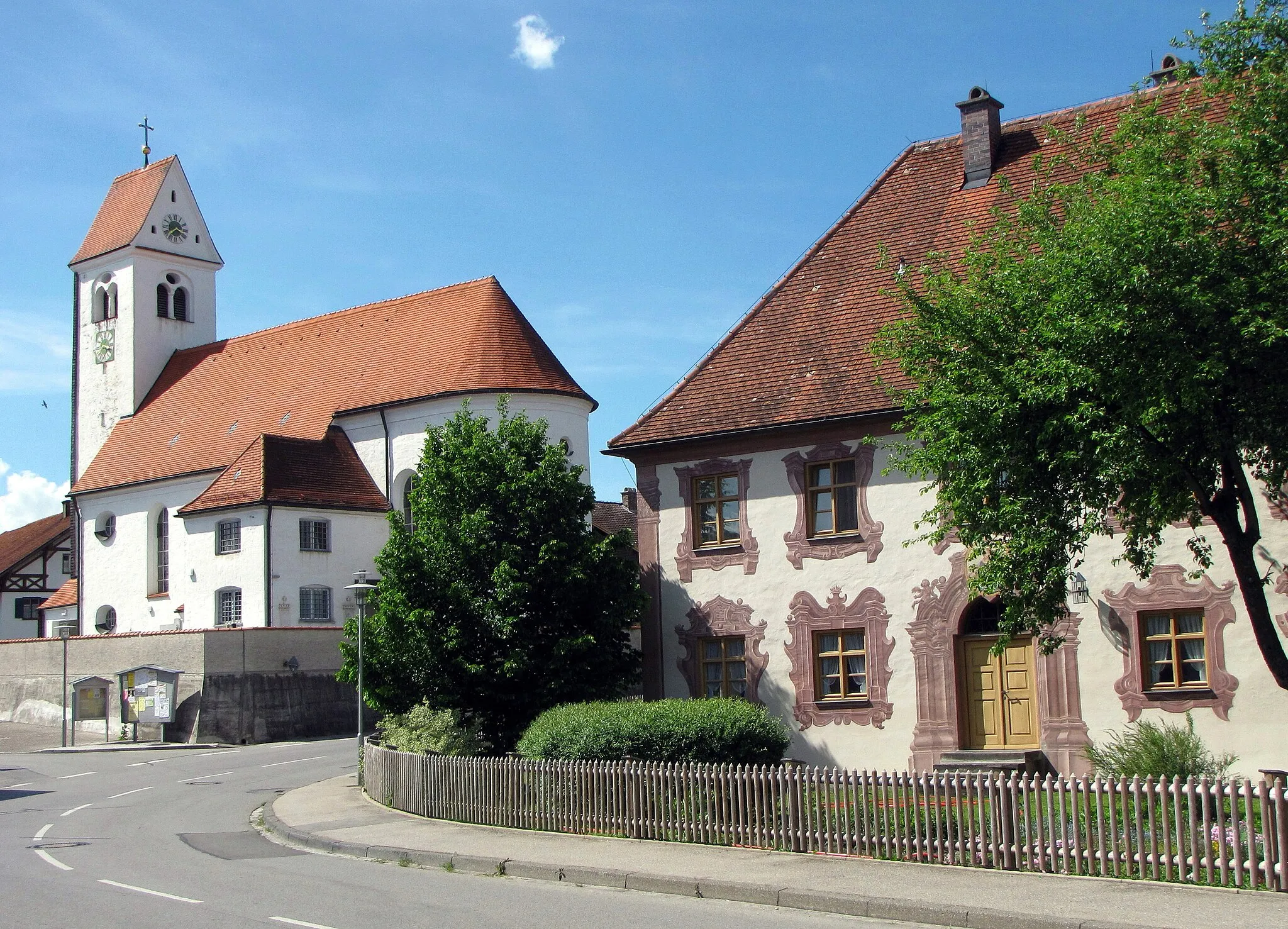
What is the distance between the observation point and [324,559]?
4584 cm

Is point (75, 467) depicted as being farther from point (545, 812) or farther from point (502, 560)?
point (545, 812)

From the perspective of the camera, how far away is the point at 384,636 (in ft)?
78.5

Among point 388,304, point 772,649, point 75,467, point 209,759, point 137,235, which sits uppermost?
point 137,235

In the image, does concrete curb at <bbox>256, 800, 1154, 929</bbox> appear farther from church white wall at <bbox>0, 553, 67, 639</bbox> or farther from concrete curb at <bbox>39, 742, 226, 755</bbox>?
church white wall at <bbox>0, 553, 67, 639</bbox>

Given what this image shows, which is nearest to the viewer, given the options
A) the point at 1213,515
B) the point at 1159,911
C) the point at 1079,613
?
the point at 1159,911

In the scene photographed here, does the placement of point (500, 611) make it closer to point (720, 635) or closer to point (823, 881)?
point (720, 635)

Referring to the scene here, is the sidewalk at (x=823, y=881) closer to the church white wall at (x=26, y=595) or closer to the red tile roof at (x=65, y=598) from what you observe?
the red tile roof at (x=65, y=598)

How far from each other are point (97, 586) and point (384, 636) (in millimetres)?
36062

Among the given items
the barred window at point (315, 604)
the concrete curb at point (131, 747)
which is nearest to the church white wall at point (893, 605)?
the concrete curb at point (131, 747)

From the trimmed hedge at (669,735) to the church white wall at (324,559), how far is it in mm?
26528

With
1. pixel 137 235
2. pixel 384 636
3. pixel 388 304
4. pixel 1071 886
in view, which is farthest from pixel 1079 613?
→ pixel 137 235

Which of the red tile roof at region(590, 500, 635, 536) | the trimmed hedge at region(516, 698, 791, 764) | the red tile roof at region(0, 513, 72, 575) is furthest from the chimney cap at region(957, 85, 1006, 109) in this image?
the red tile roof at region(0, 513, 72, 575)

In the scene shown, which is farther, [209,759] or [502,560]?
[209,759]

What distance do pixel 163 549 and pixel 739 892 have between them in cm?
4576
